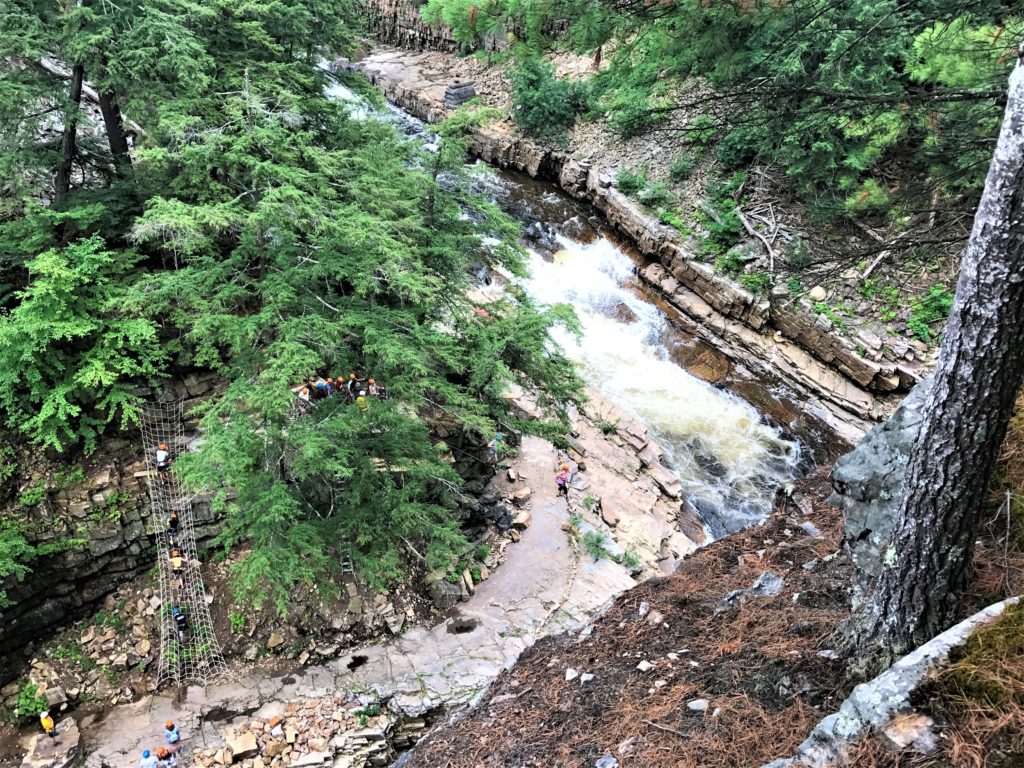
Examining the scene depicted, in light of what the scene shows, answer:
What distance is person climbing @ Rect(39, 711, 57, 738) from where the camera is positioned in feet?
28.3

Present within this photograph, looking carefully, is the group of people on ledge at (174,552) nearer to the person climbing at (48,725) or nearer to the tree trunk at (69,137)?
the person climbing at (48,725)

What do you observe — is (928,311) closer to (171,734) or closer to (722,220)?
(722,220)

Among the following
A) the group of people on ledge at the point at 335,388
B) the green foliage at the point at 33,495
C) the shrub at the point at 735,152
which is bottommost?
the green foliage at the point at 33,495

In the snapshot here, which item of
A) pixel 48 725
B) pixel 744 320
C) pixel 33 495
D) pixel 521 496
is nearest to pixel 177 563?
pixel 33 495

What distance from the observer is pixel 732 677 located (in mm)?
4285

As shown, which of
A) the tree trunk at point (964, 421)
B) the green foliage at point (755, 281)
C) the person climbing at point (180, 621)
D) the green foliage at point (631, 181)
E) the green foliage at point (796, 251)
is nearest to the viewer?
the tree trunk at point (964, 421)

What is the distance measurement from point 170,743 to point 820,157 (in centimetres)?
2008

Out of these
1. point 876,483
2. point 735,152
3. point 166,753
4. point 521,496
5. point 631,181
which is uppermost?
point 735,152

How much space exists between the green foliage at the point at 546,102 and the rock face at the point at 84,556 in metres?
19.8

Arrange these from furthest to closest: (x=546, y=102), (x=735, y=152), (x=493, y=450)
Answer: (x=546, y=102)
(x=735, y=152)
(x=493, y=450)

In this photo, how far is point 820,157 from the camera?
1736 cm

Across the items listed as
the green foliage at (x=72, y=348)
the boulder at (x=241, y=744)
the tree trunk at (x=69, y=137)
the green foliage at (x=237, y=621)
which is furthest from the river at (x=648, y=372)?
the boulder at (x=241, y=744)

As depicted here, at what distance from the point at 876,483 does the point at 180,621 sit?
1029 centimetres

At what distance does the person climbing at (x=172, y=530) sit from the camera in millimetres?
10341
